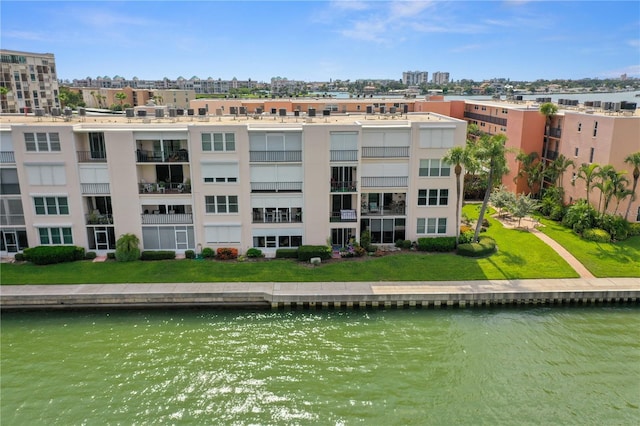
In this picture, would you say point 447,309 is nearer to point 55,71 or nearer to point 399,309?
point 399,309

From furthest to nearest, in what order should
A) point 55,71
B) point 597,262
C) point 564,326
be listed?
point 55,71
point 597,262
point 564,326

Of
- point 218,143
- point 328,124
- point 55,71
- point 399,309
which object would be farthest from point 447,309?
point 55,71

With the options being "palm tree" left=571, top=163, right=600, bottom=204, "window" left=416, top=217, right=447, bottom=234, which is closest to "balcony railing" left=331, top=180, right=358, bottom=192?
"window" left=416, top=217, right=447, bottom=234

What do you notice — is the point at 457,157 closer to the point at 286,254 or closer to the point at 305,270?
the point at 305,270

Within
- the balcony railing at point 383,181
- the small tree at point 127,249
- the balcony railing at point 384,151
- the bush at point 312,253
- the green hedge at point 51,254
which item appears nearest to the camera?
the green hedge at point 51,254

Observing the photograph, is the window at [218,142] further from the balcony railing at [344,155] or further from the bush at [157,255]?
the bush at [157,255]

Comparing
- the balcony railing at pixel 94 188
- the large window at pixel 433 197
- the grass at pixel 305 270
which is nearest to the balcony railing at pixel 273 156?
the grass at pixel 305 270
